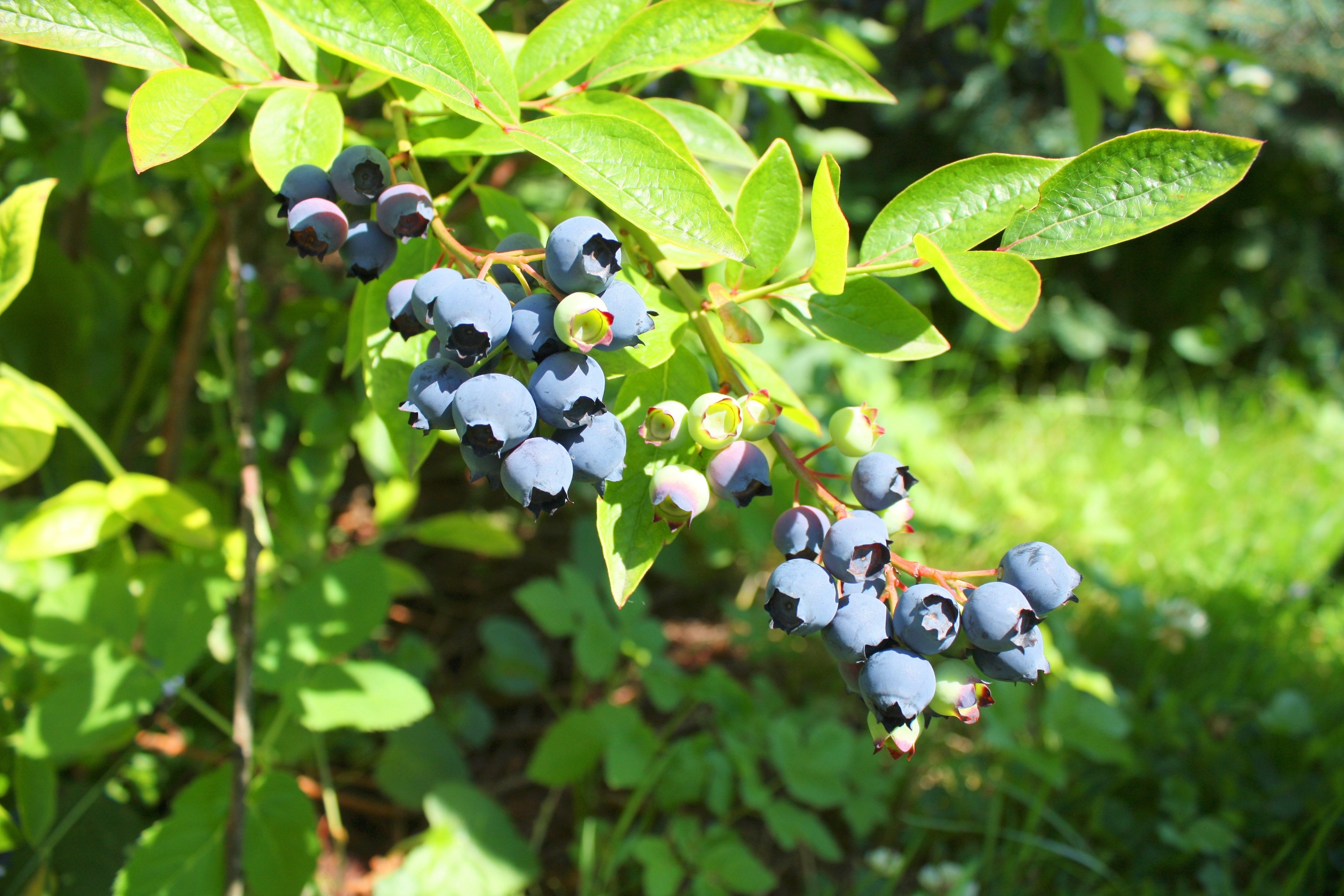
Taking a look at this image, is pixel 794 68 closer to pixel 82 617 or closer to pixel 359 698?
pixel 359 698

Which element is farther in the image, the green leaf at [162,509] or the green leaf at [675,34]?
the green leaf at [162,509]

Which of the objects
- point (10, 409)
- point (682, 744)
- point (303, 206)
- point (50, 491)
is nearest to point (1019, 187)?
point (303, 206)

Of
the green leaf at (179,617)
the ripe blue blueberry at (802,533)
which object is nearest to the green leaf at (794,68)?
the ripe blue blueberry at (802,533)

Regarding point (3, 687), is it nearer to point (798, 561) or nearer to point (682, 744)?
point (682, 744)

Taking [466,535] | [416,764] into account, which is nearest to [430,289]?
[466,535]

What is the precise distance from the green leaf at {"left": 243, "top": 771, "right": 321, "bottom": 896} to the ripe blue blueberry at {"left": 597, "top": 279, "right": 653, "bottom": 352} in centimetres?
77

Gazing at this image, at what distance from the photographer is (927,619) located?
54 cm

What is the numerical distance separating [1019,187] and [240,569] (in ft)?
3.71

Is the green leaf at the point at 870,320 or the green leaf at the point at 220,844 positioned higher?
the green leaf at the point at 870,320

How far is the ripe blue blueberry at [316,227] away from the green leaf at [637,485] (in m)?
0.22

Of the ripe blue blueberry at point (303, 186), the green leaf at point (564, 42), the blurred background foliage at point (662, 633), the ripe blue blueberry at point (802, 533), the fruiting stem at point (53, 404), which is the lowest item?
the blurred background foliage at point (662, 633)

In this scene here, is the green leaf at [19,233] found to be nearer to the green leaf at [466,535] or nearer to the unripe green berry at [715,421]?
the unripe green berry at [715,421]

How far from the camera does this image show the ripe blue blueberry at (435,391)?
0.54 metres

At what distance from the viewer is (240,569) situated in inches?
48.6
